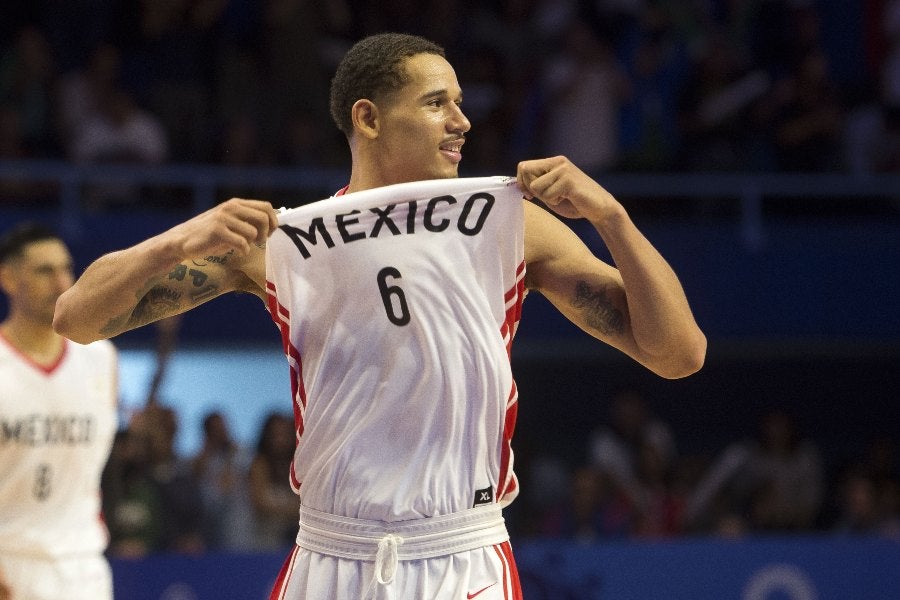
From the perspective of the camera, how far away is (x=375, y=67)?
151 inches

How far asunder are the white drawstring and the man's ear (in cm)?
110

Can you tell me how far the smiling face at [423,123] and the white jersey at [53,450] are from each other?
11.5 ft

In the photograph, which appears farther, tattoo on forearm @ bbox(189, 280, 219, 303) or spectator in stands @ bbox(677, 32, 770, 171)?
spectator in stands @ bbox(677, 32, 770, 171)

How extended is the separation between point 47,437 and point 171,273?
315cm

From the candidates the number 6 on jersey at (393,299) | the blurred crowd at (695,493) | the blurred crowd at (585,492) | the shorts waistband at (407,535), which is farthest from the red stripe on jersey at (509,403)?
the blurred crowd at (695,493)

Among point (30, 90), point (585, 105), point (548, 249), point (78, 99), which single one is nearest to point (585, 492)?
point (585, 105)

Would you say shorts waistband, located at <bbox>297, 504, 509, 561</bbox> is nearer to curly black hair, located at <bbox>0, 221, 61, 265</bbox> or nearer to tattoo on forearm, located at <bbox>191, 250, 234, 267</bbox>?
tattoo on forearm, located at <bbox>191, 250, 234, 267</bbox>

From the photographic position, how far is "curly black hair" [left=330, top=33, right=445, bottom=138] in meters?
3.82

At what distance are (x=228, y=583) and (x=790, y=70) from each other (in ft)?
25.9

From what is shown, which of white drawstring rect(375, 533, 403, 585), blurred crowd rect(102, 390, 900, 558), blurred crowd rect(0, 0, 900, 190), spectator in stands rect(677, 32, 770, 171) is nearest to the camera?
white drawstring rect(375, 533, 403, 585)

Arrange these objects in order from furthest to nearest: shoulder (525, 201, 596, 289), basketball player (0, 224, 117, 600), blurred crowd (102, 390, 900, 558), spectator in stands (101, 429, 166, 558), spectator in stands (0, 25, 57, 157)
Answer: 1. spectator in stands (0, 25, 57, 157)
2. blurred crowd (102, 390, 900, 558)
3. spectator in stands (101, 429, 166, 558)
4. basketball player (0, 224, 117, 600)
5. shoulder (525, 201, 596, 289)

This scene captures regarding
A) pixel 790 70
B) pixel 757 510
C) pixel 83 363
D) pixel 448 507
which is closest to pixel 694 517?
pixel 757 510

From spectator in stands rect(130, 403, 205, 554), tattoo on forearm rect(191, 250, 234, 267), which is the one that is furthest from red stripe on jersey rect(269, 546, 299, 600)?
spectator in stands rect(130, 403, 205, 554)

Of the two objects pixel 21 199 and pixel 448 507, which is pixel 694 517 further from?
pixel 448 507
